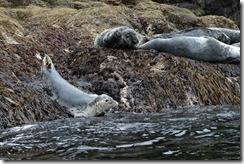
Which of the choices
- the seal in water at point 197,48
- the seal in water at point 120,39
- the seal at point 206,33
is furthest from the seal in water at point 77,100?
the seal at point 206,33

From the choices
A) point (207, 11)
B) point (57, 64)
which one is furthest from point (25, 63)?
point (207, 11)

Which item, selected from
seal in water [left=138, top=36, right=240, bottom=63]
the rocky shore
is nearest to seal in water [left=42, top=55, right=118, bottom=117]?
the rocky shore

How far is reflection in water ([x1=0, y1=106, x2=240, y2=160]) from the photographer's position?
11.6ft

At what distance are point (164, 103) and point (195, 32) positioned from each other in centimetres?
335

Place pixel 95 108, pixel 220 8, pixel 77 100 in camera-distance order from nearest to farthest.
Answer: pixel 95 108 → pixel 77 100 → pixel 220 8

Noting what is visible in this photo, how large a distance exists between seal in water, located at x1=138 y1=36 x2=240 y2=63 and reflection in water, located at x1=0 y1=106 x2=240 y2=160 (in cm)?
311

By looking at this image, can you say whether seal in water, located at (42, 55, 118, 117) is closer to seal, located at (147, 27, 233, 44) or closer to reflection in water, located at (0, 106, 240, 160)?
reflection in water, located at (0, 106, 240, 160)

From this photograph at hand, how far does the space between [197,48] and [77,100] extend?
10.6ft

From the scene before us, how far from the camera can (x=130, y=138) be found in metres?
4.24

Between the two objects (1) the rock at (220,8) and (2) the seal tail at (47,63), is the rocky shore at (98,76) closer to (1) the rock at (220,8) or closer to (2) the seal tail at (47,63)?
(2) the seal tail at (47,63)

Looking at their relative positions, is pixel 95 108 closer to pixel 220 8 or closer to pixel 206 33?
pixel 206 33

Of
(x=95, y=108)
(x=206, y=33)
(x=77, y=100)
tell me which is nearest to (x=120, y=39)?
(x=206, y=33)

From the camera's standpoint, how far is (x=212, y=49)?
8.85m

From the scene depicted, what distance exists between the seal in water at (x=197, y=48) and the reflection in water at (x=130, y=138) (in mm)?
3108
